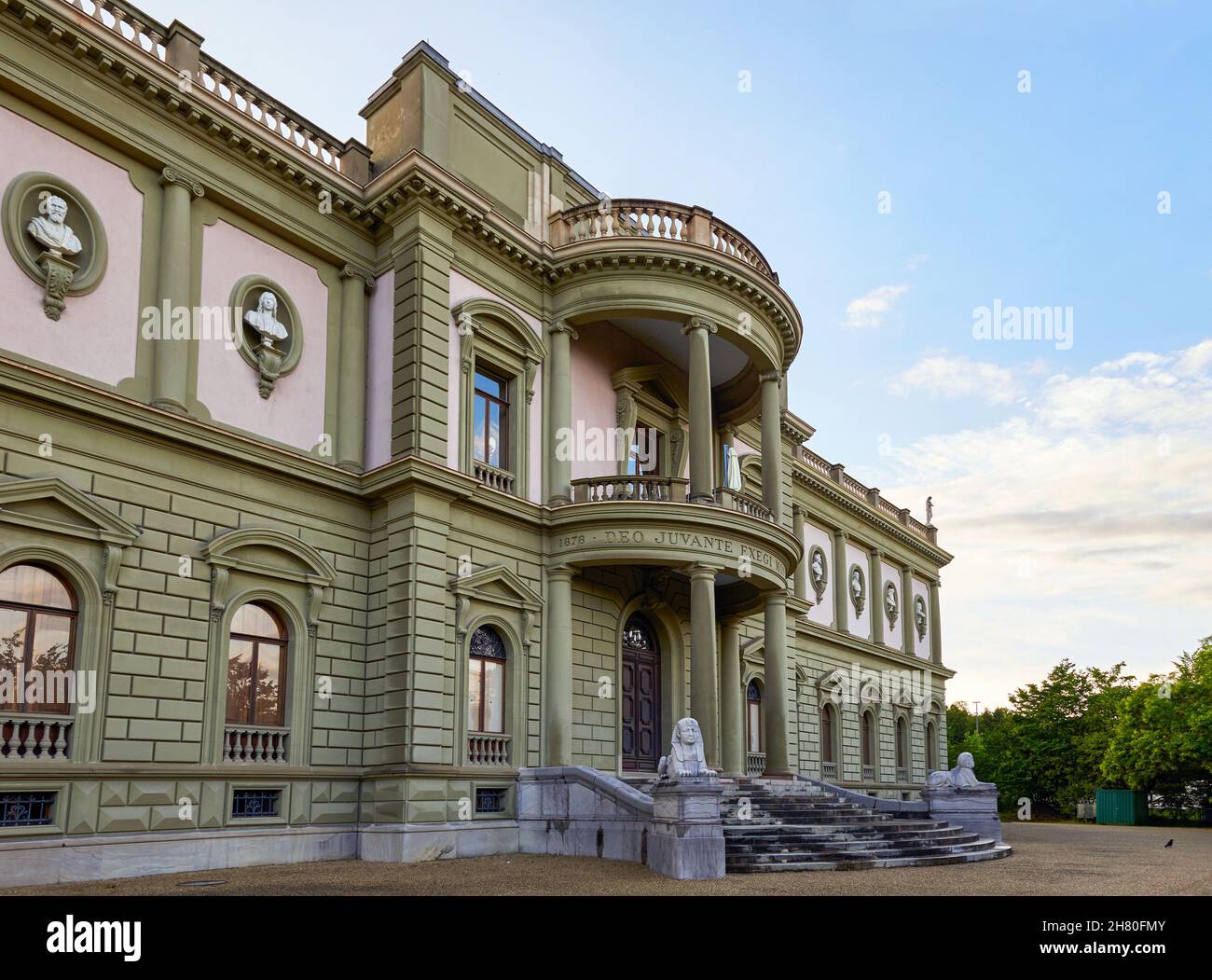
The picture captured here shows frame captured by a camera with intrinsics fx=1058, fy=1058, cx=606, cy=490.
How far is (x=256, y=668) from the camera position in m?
17.3

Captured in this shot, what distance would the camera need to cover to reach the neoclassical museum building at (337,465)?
1484cm

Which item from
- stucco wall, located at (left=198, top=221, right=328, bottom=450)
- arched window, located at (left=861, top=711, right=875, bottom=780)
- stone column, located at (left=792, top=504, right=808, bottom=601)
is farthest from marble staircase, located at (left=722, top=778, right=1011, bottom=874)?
arched window, located at (left=861, top=711, right=875, bottom=780)

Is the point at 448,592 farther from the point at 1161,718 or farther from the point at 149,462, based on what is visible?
the point at 1161,718

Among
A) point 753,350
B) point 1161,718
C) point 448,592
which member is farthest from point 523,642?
point 1161,718

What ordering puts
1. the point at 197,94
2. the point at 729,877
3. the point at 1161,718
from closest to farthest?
the point at 729,877
the point at 197,94
the point at 1161,718

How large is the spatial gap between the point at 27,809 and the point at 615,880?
7.85 metres

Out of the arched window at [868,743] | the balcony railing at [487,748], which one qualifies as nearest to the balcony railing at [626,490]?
the balcony railing at [487,748]

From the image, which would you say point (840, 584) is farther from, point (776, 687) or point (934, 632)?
point (776, 687)

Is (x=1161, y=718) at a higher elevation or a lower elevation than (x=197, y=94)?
lower

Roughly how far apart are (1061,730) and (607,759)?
3911 cm

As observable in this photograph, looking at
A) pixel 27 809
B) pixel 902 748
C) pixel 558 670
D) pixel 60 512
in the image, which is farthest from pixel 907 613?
pixel 27 809

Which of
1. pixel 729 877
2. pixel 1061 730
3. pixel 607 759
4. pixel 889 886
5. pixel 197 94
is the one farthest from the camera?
pixel 1061 730

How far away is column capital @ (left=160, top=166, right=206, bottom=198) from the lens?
1691 centimetres

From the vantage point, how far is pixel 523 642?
2066 cm
